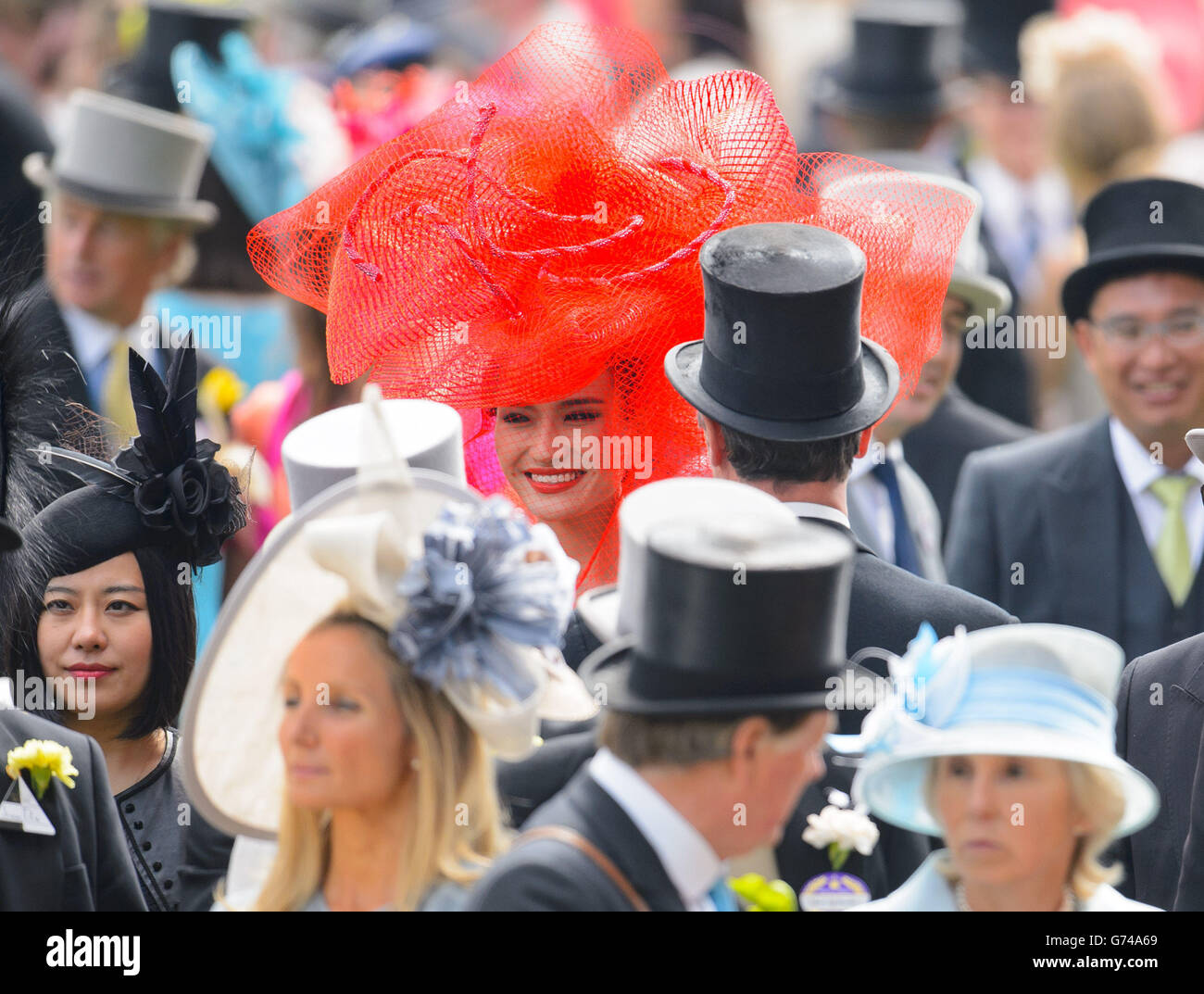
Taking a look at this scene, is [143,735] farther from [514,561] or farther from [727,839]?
[727,839]

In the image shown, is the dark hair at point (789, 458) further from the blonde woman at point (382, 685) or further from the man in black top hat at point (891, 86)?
the man in black top hat at point (891, 86)

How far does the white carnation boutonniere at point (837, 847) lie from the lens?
3.10m

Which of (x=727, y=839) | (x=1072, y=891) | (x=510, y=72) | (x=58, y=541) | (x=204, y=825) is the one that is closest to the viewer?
(x=727, y=839)

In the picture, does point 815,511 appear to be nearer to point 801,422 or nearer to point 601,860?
point 801,422

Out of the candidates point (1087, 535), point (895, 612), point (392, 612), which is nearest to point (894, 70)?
point (1087, 535)

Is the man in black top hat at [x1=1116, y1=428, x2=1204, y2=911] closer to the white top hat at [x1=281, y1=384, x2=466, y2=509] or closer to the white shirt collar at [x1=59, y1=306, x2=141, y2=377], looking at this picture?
the white top hat at [x1=281, y1=384, x2=466, y2=509]

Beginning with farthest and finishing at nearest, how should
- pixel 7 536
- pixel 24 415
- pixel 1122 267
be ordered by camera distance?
pixel 1122 267, pixel 24 415, pixel 7 536

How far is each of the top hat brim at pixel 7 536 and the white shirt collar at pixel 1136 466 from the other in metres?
3.27

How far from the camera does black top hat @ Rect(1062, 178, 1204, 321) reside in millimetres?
5480

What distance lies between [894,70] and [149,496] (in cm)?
489

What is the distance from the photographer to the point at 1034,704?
2855 mm

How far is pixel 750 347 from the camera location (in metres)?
3.69
